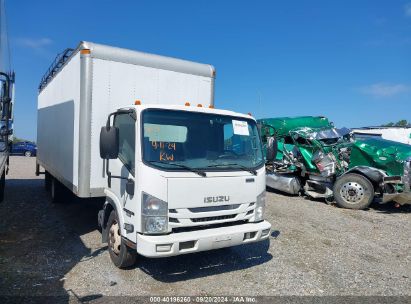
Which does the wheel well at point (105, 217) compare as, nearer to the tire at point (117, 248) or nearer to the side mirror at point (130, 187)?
the tire at point (117, 248)

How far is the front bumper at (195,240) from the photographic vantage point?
3885mm

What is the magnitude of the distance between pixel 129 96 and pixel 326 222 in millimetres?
5411

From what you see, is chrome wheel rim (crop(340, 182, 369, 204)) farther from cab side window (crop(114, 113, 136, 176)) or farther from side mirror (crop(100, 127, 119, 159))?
Result: side mirror (crop(100, 127, 119, 159))

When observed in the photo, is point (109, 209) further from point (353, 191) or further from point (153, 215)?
point (353, 191)

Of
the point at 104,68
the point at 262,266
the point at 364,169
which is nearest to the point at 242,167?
the point at 262,266

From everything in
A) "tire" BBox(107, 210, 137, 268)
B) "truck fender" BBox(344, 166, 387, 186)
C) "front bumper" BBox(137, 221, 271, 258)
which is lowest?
"tire" BBox(107, 210, 137, 268)

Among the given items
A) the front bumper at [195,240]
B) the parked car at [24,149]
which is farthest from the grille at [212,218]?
the parked car at [24,149]

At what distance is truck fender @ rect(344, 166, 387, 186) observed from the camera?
8.92 meters

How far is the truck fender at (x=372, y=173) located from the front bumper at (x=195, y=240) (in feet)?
18.6

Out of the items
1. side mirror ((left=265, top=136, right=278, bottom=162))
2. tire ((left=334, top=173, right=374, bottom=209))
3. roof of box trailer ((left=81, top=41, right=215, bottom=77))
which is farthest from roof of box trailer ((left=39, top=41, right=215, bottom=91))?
tire ((left=334, top=173, right=374, bottom=209))

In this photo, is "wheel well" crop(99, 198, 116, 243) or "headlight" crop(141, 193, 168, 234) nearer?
"headlight" crop(141, 193, 168, 234)

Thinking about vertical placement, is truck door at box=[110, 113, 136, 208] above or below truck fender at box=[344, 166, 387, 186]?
above

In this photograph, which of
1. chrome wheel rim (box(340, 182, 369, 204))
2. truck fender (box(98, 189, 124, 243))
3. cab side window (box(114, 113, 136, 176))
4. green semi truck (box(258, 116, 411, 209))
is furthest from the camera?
chrome wheel rim (box(340, 182, 369, 204))

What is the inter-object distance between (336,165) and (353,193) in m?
1.03
